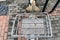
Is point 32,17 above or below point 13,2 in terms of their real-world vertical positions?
below

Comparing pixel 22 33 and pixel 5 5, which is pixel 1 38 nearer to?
pixel 22 33

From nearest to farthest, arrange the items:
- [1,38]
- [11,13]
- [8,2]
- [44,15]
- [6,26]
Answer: [44,15] → [1,38] → [6,26] → [11,13] → [8,2]

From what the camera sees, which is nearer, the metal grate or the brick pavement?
the metal grate

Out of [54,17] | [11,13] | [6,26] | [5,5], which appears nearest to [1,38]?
[6,26]

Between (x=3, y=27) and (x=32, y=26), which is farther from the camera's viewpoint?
(x=3, y=27)

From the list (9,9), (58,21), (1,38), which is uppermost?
(9,9)

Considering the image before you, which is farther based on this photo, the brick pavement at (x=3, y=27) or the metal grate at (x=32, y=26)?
the brick pavement at (x=3, y=27)

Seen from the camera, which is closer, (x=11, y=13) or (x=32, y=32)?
(x=32, y=32)

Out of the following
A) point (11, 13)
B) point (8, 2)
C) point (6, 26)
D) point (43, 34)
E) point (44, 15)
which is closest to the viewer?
point (43, 34)
